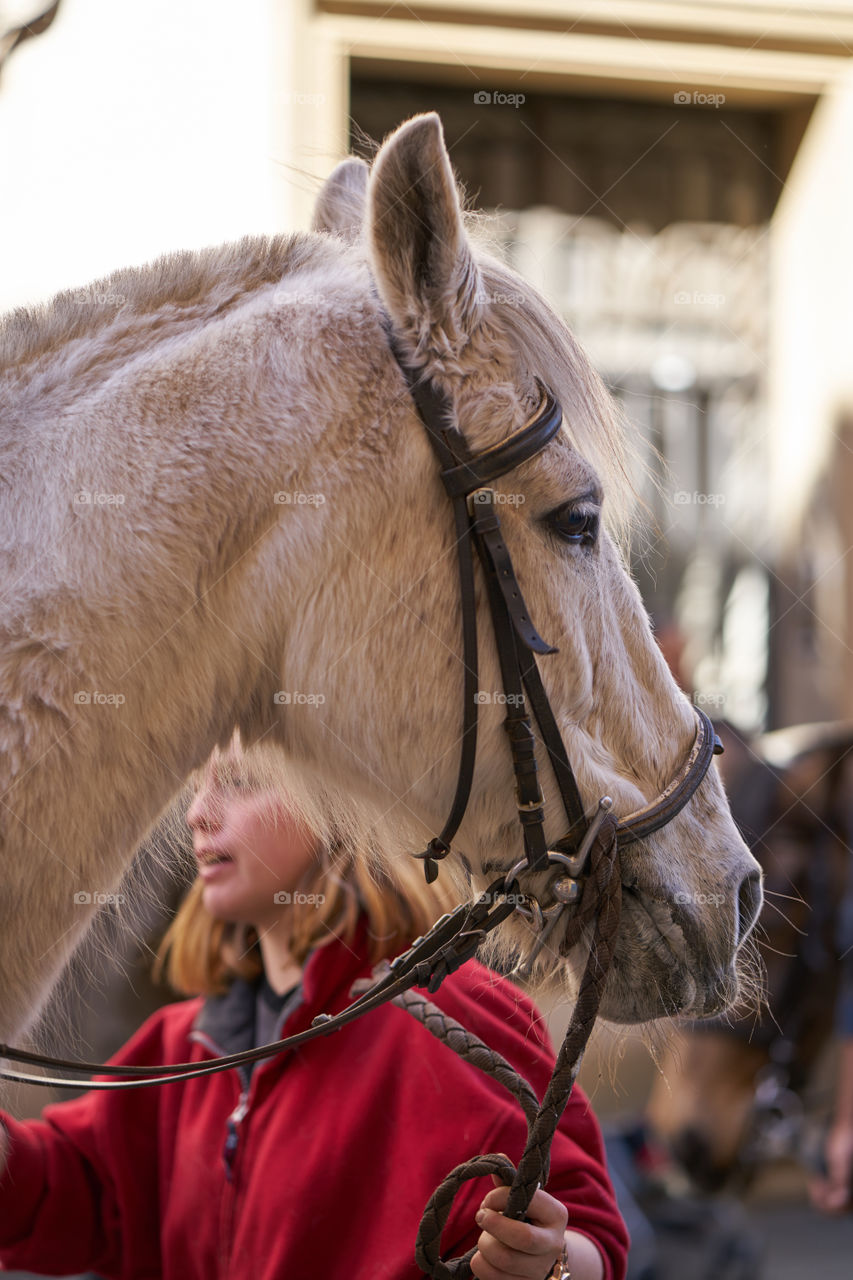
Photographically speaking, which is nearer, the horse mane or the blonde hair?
the horse mane

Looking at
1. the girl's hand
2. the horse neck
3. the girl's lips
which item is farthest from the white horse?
the girl's lips

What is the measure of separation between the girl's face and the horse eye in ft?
1.91

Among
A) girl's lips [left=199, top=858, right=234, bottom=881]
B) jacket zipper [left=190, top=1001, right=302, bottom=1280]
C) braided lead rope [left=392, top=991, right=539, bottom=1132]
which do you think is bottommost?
jacket zipper [left=190, top=1001, right=302, bottom=1280]

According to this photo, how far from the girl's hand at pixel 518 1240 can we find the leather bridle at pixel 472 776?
0.26 meters

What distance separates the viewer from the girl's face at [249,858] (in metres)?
1.53

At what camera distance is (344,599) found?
1.17 metres

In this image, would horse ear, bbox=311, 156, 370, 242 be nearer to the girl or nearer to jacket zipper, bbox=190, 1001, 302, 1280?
the girl

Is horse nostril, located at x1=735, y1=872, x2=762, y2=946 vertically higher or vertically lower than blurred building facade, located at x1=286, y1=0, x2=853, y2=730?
lower

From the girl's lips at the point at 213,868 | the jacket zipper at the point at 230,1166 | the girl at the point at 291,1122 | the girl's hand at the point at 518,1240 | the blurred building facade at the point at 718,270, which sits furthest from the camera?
the blurred building facade at the point at 718,270

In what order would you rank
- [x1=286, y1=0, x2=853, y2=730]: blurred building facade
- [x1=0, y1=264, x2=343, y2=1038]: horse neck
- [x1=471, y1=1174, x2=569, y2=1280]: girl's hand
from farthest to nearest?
1. [x1=286, y1=0, x2=853, y2=730]: blurred building facade
2. [x1=471, y1=1174, x2=569, y2=1280]: girl's hand
3. [x1=0, y1=264, x2=343, y2=1038]: horse neck

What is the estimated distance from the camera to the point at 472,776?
1.25 meters

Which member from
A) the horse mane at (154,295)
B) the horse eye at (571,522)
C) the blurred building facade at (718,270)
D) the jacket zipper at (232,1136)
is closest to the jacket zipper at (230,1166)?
the jacket zipper at (232,1136)

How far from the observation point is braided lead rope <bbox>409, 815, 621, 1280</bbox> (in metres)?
1.18

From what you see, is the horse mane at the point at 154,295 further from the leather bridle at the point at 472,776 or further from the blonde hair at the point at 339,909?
the blonde hair at the point at 339,909
